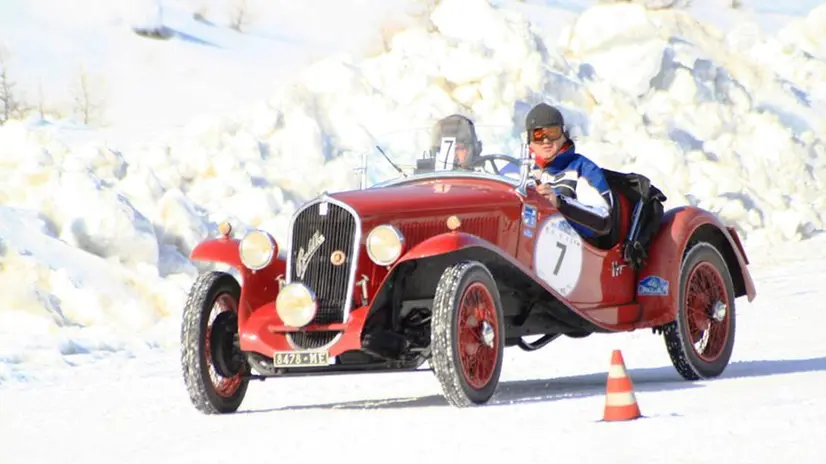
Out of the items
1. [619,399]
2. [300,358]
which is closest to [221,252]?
[300,358]

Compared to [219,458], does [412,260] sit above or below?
above

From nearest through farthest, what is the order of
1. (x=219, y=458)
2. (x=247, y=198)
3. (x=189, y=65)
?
1. (x=219, y=458)
2. (x=247, y=198)
3. (x=189, y=65)

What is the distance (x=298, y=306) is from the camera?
9180 millimetres

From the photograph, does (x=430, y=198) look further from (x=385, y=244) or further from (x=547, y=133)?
(x=547, y=133)

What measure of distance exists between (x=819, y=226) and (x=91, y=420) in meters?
15.3

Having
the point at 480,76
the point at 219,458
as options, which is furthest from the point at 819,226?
the point at 219,458

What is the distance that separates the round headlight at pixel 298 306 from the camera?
916cm

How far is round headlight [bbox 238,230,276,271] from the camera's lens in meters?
9.67

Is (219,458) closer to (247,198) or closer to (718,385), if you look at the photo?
(718,385)

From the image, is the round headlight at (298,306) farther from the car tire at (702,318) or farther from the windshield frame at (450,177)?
the car tire at (702,318)

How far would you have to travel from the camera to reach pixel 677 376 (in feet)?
37.7

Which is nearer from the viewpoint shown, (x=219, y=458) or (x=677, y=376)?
(x=219, y=458)

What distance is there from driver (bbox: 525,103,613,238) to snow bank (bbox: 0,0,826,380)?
781 millimetres

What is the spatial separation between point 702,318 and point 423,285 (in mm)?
2681
